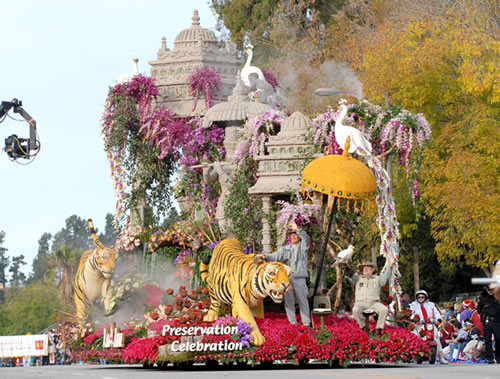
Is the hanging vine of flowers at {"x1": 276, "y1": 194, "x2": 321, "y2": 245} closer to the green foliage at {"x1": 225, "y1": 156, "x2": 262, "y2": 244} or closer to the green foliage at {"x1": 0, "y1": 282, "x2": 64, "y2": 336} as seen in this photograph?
the green foliage at {"x1": 225, "y1": 156, "x2": 262, "y2": 244}

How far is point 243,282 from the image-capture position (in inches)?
886

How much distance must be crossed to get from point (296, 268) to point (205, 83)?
1586cm

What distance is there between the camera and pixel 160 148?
37406 mm

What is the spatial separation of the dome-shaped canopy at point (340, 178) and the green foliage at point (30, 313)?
66117mm

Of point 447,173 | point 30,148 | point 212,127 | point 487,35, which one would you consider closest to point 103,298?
point 30,148

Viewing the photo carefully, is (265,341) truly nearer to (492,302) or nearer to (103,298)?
(492,302)

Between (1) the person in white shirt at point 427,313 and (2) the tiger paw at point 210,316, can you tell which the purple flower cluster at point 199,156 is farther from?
(2) the tiger paw at point 210,316

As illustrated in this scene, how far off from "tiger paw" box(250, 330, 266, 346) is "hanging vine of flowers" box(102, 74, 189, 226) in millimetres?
15463

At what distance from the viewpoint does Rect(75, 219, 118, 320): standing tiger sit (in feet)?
94.1

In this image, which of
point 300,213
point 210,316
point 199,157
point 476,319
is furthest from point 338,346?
point 199,157

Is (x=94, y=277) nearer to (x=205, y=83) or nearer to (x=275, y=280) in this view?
(x=275, y=280)

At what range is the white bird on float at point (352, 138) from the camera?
938 inches

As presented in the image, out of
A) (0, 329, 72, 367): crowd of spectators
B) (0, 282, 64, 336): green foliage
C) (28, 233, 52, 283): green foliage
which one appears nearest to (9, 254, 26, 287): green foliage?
(28, 233, 52, 283): green foliage

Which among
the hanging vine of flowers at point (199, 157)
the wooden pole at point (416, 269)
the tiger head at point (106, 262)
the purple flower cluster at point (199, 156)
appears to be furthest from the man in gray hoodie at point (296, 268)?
the wooden pole at point (416, 269)
